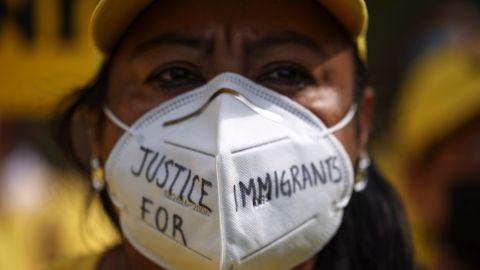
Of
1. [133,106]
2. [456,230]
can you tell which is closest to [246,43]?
[133,106]

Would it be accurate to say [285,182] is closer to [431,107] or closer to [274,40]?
[274,40]

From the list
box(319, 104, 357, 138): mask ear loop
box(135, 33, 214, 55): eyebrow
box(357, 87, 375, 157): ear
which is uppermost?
box(135, 33, 214, 55): eyebrow

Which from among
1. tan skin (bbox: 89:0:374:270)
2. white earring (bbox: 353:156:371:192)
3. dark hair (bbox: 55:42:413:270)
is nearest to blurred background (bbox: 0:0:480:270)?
dark hair (bbox: 55:42:413:270)

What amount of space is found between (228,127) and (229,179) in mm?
129

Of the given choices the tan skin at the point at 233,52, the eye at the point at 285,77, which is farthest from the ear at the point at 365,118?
the eye at the point at 285,77

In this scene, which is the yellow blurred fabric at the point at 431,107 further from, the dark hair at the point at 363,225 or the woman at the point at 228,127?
the woman at the point at 228,127

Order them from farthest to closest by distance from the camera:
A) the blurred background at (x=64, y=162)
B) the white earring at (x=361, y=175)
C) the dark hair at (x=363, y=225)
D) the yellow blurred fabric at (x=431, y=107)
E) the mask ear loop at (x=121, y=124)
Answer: the yellow blurred fabric at (x=431, y=107), the blurred background at (x=64, y=162), the dark hair at (x=363, y=225), the white earring at (x=361, y=175), the mask ear loop at (x=121, y=124)

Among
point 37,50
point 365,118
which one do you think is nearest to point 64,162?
point 37,50

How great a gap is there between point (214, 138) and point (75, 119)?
1.00 m

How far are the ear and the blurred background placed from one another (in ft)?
2.00

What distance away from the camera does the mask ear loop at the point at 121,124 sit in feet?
9.74

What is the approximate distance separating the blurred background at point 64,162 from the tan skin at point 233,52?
949 millimetres

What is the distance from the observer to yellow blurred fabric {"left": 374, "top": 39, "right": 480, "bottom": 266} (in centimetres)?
532

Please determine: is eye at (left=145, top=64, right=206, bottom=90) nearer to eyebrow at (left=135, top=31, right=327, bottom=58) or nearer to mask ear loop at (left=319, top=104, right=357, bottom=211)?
eyebrow at (left=135, top=31, right=327, bottom=58)
